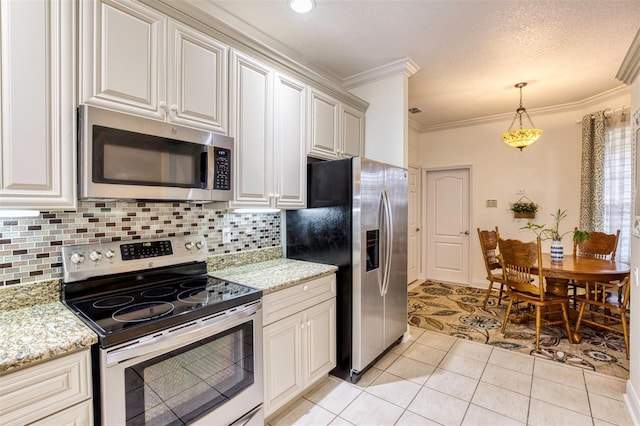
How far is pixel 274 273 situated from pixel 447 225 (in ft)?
12.9

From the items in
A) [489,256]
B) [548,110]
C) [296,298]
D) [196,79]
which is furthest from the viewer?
[548,110]

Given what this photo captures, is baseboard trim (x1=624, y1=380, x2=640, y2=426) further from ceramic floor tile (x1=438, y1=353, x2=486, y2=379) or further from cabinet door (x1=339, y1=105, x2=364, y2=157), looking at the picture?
cabinet door (x1=339, y1=105, x2=364, y2=157)

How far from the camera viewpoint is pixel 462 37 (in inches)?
99.9

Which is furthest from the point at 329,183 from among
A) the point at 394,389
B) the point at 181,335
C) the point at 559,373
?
the point at 559,373

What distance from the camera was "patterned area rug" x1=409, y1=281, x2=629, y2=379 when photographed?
2.69m

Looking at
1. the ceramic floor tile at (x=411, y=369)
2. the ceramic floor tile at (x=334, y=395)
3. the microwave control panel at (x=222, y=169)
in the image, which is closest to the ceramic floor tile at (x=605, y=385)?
the ceramic floor tile at (x=411, y=369)

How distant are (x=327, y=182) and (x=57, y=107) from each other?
1641 mm

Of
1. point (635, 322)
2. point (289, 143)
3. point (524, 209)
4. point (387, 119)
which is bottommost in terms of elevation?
point (635, 322)

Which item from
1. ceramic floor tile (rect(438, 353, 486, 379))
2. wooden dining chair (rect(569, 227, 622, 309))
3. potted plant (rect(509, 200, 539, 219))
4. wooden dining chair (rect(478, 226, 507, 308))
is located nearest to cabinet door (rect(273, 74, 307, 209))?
ceramic floor tile (rect(438, 353, 486, 379))

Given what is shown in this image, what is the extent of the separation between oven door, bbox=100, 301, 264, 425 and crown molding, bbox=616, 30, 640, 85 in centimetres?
263

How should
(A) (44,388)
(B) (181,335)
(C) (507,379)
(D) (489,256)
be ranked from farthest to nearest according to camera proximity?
(D) (489,256)
(C) (507,379)
(B) (181,335)
(A) (44,388)

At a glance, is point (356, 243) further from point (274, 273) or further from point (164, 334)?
point (164, 334)

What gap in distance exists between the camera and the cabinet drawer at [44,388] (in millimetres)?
1006

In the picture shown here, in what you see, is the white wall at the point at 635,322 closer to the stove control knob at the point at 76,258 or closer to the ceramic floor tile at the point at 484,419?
the ceramic floor tile at the point at 484,419
